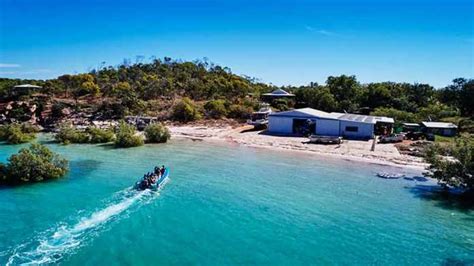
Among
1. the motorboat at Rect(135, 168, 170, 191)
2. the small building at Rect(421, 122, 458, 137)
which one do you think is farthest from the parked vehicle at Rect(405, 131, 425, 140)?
the motorboat at Rect(135, 168, 170, 191)

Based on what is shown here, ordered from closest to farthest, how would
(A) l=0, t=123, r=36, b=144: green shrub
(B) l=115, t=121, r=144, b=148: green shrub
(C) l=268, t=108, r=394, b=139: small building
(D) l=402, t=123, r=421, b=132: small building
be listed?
(B) l=115, t=121, r=144, b=148: green shrub < (A) l=0, t=123, r=36, b=144: green shrub < (C) l=268, t=108, r=394, b=139: small building < (D) l=402, t=123, r=421, b=132: small building

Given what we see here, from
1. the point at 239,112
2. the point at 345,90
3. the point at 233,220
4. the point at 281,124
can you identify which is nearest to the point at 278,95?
the point at 239,112

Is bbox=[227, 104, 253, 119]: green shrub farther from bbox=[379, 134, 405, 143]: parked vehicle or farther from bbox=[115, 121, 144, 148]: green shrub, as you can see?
bbox=[379, 134, 405, 143]: parked vehicle

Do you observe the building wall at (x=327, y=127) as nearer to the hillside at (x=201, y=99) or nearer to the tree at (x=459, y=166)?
the hillside at (x=201, y=99)

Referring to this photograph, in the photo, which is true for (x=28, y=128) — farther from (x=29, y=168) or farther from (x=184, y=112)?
(x=29, y=168)

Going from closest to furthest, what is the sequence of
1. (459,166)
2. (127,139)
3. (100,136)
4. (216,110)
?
(459,166), (127,139), (100,136), (216,110)

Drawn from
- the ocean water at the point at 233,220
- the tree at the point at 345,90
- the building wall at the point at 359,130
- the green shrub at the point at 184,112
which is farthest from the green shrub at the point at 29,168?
the tree at the point at 345,90
